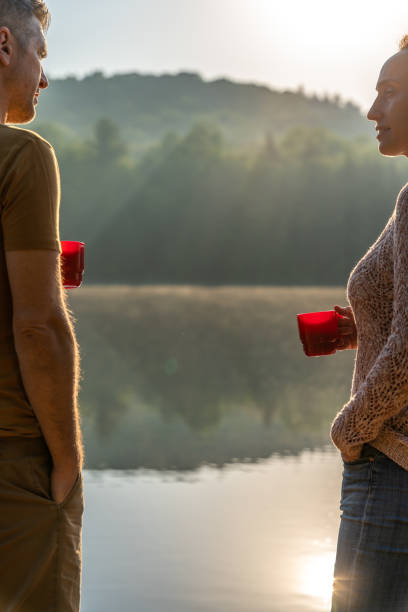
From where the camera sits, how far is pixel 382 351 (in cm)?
178

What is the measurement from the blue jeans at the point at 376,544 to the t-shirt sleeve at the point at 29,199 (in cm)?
73

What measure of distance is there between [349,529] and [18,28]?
1.04m

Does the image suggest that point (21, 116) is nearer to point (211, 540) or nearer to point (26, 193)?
point (26, 193)

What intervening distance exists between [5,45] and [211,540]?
11.0 ft

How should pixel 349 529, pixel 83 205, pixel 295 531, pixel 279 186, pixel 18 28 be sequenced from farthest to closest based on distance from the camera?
pixel 83 205, pixel 279 186, pixel 295 531, pixel 349 529, pixel 18 28

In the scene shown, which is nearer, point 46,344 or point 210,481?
point 46,344

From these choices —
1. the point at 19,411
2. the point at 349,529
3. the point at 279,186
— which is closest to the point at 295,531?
the point at 349,529

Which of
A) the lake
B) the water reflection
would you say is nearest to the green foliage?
the water reflection

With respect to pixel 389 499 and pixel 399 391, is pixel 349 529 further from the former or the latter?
pixel 399 391

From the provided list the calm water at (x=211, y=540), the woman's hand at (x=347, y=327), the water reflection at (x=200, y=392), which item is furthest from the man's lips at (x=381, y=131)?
the water reflection at (x=200, y=392)

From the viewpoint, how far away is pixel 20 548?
160cm

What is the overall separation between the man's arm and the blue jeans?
0.54 meters

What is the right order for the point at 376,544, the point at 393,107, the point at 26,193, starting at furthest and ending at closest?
the point at 393,107 → the point at 376,544 → the point at 26,193

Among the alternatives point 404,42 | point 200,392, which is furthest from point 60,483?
point 200,392
